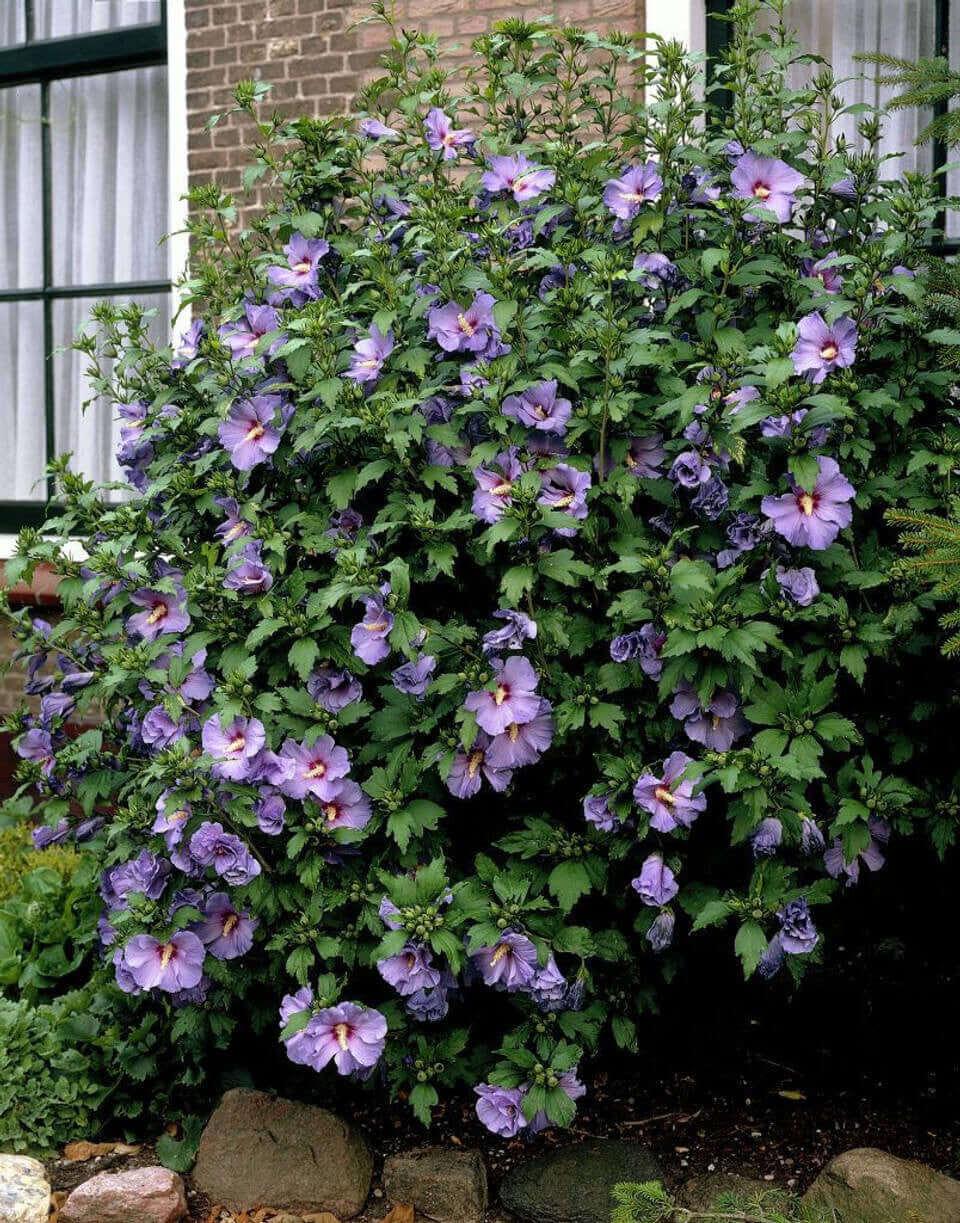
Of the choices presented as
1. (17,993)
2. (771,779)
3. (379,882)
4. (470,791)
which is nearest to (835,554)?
(771,779)

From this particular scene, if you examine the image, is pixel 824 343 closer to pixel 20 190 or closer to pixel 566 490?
pixel 566 490

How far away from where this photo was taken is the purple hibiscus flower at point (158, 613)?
315 centimetres

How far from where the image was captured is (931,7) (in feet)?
15.4

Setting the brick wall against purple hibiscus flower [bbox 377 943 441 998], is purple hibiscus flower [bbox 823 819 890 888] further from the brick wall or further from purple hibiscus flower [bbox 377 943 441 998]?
the brick wall

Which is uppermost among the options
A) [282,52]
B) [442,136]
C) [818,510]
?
[282,52]

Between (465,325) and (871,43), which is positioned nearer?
(465,325)

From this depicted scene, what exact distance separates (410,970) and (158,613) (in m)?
0.96

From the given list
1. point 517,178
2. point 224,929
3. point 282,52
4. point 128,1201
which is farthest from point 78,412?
point 128,1201

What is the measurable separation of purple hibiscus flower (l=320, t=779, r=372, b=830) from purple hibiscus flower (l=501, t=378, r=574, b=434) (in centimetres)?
80

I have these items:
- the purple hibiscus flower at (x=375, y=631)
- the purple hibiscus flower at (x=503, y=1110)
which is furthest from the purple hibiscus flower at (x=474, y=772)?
the purple hibiscus flower at (x=503, y=1110)

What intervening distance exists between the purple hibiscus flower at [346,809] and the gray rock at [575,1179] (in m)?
0.82

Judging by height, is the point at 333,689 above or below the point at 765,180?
below

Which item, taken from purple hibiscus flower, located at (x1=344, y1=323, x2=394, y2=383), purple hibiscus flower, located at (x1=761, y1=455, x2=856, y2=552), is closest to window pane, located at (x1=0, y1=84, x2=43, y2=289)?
purple hibiscus flower, located at (x1=344, y1=323, x2=394, y2=383)

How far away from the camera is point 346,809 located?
2.93m
